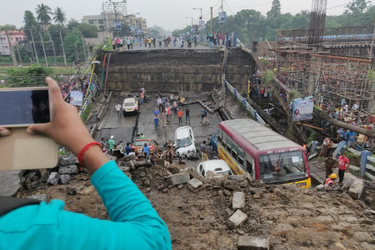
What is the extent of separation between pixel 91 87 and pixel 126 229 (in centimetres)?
2631

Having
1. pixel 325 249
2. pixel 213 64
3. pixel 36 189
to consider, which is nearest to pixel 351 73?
pixel 213 64

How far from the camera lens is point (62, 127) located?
1.22m

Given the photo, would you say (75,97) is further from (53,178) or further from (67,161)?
(53,178)

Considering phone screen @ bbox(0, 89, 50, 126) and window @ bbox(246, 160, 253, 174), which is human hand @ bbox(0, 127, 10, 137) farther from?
window @ bbox(246, 160, 253, 174)

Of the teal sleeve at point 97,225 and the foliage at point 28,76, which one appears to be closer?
the teal sleeve at point 97,225

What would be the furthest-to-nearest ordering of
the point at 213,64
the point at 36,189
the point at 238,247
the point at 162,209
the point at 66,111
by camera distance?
the point at 213,64, the point at 36,189, the point at 162,209, the point at 238,247, the point at 66,111

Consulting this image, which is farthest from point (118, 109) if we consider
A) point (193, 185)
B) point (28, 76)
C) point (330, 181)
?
point (193, 185)

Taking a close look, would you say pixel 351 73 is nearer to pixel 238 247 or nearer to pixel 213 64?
pixel 213 64

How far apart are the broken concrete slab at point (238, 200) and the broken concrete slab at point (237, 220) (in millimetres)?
300

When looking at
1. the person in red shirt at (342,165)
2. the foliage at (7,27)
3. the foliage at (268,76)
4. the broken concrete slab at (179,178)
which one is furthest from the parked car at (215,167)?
the foliage at (7,27)

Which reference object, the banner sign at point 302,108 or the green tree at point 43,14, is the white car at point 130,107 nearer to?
the banner sign at point 302,108

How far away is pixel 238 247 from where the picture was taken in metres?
3.63

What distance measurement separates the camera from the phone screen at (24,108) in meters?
1.26

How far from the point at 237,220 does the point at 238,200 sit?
620 millimetres
